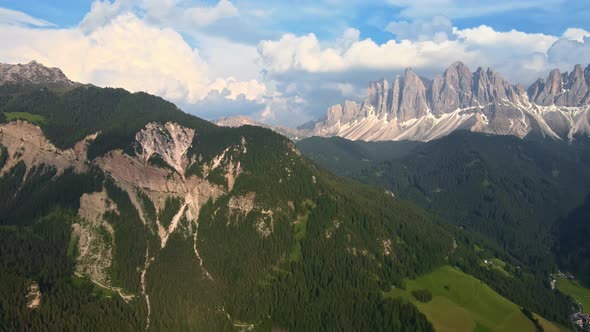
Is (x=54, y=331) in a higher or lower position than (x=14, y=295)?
lower
